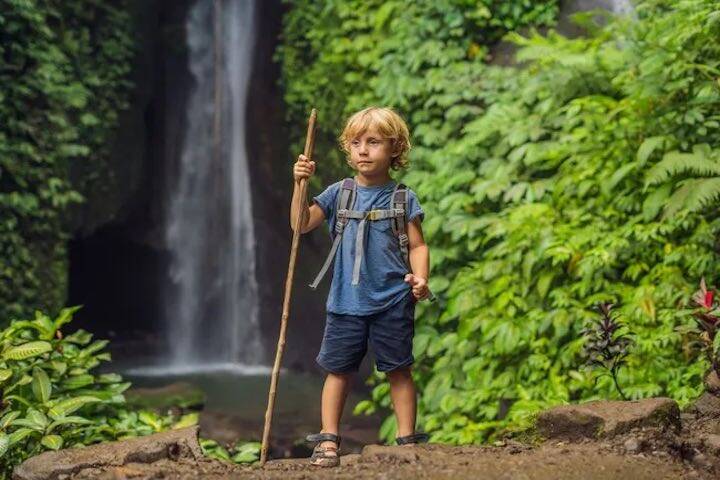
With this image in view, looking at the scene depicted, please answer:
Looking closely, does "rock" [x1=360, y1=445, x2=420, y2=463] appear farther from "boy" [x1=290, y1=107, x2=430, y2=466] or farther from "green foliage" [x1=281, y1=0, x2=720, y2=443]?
"green foliage" [x1=281, y1=0, x2=720, y2=443]

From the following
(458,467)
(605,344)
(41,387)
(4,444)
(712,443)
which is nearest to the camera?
(458,467)

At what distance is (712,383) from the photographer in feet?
15.7

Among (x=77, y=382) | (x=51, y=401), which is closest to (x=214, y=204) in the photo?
(x=77, y=382)

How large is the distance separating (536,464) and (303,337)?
9.56 meters

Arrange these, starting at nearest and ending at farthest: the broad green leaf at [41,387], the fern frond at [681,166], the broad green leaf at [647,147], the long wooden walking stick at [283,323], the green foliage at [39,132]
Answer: the long wooden walking stick at [283,323] < the broad green leaf at [41,387] < the fern frond at [681,166] < the broad green leaf at [647,147] < the green foliage at [39,132]

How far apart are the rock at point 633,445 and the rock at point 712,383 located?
1024 millimetres

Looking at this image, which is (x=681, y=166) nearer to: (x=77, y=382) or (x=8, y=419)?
(x=77, y=382)

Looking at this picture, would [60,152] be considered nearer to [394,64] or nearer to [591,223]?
[394,64]

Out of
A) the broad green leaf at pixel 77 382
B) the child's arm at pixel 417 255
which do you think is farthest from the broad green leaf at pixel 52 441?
the child's arm at pixel 417 255

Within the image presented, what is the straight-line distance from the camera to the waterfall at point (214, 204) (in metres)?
14.2

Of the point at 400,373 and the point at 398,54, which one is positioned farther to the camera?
the point at 398,54

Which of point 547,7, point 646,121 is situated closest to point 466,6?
point 547,7

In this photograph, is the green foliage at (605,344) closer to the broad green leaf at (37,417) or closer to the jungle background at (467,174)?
the jungle background at (467,174)

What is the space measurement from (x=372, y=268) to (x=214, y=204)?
10.4 metres
